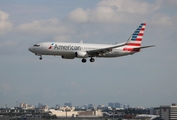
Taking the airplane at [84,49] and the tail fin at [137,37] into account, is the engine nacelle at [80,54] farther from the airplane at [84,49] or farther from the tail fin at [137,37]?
the tail fin at [137,37]

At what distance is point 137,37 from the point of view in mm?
120188

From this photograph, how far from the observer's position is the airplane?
103 meters

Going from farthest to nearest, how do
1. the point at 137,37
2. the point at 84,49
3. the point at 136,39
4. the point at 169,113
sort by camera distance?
the point at 169,113 → the point at 137,37 → the point at 136,39 → the point at 84,49

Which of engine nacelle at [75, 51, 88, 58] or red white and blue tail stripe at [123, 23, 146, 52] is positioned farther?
red white and blue tail stripe at [123, 23, 146, 52]

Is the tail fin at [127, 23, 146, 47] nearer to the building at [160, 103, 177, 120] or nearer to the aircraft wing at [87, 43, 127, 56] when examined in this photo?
the aircraft wing at [87, 43, 127, 56]

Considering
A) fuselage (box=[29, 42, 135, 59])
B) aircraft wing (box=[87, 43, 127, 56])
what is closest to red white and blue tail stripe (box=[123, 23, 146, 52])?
aircraft wing (box=[87, 43, 127, 56])

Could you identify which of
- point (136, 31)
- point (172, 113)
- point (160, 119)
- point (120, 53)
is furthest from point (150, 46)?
point (172, 113)

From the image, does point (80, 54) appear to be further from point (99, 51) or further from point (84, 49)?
point (99, 51)

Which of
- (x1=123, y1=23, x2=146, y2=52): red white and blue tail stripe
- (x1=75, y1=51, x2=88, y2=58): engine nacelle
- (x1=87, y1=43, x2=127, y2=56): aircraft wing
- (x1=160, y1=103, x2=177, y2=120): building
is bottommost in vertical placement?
(x1=160, y1=103, x2=177, y2=120): building

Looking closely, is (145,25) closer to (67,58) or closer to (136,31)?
(136,31)

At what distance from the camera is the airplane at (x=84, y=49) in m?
103

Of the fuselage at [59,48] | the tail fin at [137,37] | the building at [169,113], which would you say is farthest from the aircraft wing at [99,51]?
the building at [169,113]

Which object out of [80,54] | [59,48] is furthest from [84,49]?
[59,48]

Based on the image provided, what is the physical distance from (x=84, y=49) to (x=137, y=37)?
61.9ft
